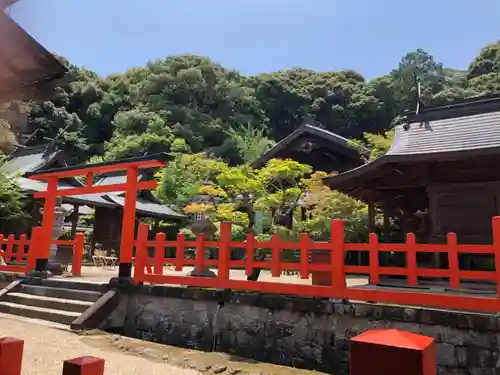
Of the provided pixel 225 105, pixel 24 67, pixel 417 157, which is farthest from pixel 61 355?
pixel 225 105

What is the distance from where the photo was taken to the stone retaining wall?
16.9 feet

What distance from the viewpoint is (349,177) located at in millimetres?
11164

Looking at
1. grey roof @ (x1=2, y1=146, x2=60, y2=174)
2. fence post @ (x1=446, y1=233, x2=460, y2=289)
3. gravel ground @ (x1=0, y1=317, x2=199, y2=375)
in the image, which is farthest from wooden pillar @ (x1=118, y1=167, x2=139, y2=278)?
grey roof @ (x1=2, y1=146, x2=60, y2=174)

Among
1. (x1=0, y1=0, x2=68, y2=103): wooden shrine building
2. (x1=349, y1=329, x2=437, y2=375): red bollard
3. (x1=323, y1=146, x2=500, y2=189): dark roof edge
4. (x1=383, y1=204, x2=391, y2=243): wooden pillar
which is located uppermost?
(x1=323, y1=146, x2=500, y2=189): dark roof edge

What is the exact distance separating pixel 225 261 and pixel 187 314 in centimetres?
130

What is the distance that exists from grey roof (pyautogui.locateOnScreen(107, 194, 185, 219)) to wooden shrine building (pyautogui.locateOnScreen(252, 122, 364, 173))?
619 centimetres

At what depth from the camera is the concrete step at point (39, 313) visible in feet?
27.0

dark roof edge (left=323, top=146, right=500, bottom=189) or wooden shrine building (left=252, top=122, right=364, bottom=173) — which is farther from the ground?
wooden shrine building (left=252, top=122, right=364, bottom=173)

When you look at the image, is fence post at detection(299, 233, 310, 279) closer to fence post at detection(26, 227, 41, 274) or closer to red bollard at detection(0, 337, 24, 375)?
red bollard at detection(0, 337, 24, 375)

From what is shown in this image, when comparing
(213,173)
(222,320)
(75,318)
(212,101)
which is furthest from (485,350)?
(212,101)

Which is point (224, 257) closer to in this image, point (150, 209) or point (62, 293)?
point (62, 293)

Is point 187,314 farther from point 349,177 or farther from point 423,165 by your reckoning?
point 423,165

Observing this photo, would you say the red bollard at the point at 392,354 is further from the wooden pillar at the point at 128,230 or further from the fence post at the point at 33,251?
the fence post at the point at 33,251

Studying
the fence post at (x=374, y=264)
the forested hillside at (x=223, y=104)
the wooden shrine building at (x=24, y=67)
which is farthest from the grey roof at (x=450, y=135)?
the forested hillside at (x=223, y=104)
